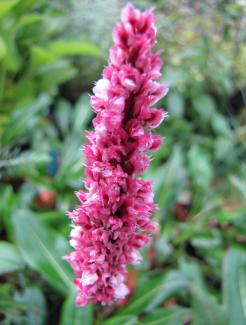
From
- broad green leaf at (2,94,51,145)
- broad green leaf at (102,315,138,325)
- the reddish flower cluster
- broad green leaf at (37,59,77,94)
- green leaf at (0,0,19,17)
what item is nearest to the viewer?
the reddish flower cluster

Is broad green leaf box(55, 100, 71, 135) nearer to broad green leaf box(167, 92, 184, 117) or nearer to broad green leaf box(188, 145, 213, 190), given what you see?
broad green leaf box(167, 92, 184, 117)

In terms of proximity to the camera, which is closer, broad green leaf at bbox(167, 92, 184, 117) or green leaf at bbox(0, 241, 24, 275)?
green leaf at bbox(0, 241, 24, 275)

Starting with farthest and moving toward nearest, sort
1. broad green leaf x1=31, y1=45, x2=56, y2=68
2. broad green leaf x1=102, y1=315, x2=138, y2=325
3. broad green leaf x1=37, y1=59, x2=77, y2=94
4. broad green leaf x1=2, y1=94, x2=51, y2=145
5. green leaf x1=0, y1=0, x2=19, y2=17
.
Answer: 1. broad green leaf x1=37, y1=59, x2=77, y2=94
2. broad green leaf x1=31, y1=45, x2=56, y2=68
3. green leaf x1=0, y1=0, x2=19, y2=17
4. broad green leaf x1=2, y1=94, x2=51, y2=145
5. broad green leaf x1=102, y1=315, x2=138, y2=325

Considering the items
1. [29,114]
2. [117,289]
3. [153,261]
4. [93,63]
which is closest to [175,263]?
[153,261]

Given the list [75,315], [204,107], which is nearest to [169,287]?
[75,315]

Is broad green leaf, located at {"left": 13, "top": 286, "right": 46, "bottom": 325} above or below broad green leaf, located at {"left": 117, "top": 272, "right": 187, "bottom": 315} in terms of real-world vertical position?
above

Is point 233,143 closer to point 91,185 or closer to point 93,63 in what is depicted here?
point 93,63

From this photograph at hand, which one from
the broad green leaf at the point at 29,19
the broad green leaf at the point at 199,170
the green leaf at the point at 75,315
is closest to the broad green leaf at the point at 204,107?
the broad green leaf at the point at 199,170

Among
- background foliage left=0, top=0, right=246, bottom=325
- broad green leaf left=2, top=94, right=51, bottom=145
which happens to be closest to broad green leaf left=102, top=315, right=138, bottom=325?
background foliage left=0, top=0, right=246, bottom=325
